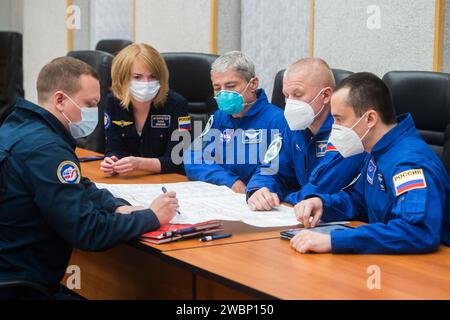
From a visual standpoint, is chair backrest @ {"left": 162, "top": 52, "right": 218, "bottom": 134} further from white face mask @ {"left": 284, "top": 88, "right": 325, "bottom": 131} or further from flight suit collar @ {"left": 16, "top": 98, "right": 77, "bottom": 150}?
flight suit collar @ {"left": 16, "top": 98, "right": 77, "bottom": 150}

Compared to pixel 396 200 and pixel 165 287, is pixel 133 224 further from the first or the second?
pixel 396 200

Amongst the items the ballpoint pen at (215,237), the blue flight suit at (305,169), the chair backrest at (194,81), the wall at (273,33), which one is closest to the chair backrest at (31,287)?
the ballpoint pen at (215,237)

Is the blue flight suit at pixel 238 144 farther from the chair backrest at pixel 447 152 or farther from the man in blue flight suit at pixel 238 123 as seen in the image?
the chair backrest at pixel 447 152

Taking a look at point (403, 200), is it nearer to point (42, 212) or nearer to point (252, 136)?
point (42, 212)

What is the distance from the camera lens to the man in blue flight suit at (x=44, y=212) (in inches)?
76.8

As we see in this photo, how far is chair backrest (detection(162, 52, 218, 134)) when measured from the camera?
11.6ft

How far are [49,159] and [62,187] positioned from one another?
3.4 inches

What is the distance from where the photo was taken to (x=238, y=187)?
9.07 ft

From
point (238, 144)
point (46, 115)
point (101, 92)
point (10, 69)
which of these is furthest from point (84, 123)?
point (10, 69)

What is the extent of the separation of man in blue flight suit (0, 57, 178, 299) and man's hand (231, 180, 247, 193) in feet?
2.16

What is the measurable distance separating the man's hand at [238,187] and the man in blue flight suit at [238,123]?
0.13 meters

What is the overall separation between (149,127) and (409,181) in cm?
160

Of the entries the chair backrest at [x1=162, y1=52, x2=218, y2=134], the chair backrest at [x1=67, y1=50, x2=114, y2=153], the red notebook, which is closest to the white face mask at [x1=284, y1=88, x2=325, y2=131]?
the red notebook
